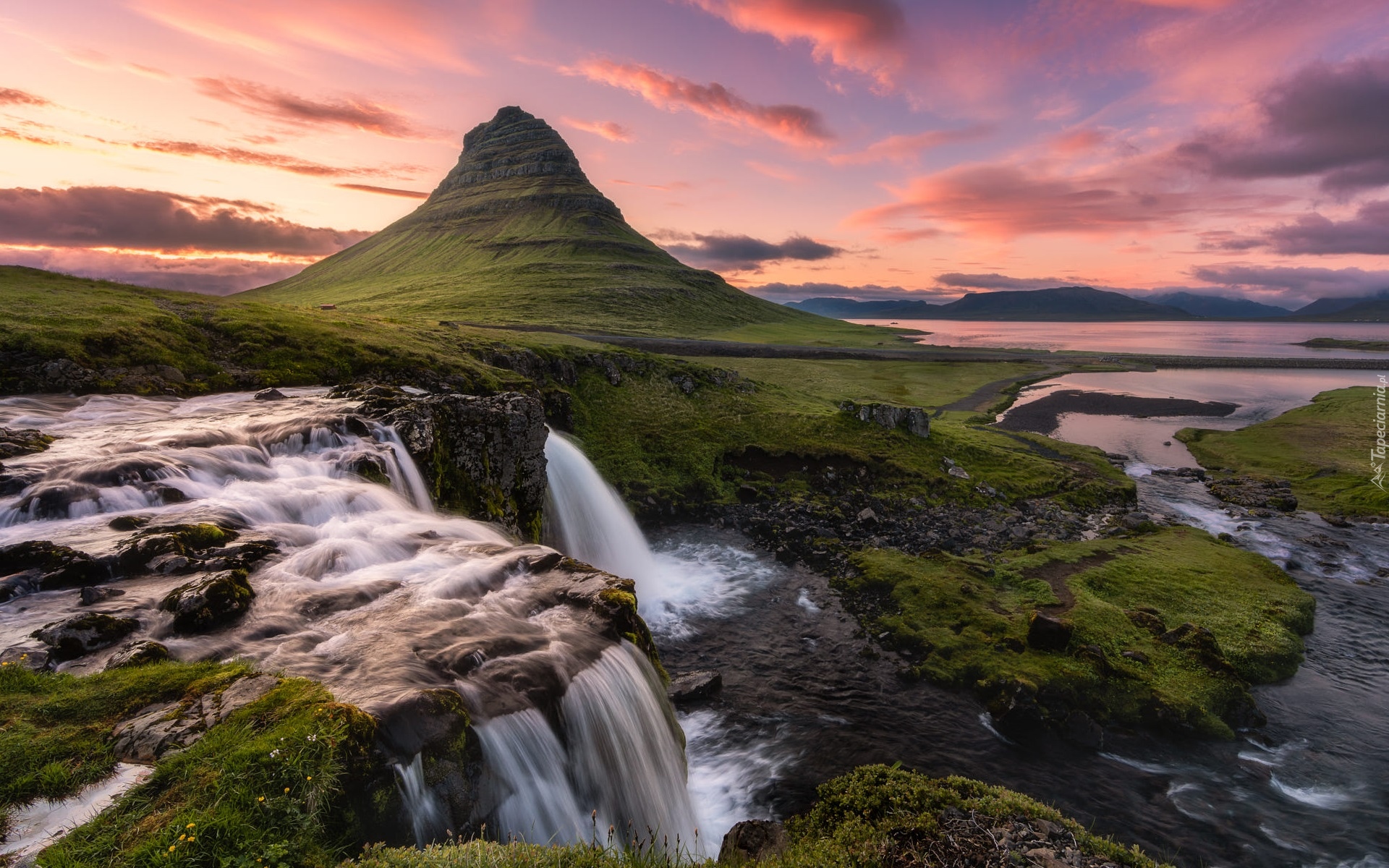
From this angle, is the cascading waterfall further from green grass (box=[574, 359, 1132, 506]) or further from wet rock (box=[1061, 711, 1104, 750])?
wet rock (box=[1061, 711, 1104, 750])

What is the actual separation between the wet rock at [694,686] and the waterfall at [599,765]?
4.96 metres

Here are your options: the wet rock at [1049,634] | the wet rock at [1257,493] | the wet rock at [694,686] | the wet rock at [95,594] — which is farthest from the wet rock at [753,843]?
the wet rock at [1257,493]

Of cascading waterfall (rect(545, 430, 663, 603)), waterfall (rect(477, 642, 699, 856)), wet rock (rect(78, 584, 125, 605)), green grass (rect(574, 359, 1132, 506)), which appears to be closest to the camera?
waterfall (rect(477, 642, 699, 856))

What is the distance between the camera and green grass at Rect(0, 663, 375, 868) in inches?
237

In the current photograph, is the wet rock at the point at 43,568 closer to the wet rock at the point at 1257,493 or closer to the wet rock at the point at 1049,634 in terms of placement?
the wet rock at the point at 1049,634

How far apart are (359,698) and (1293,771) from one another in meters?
23.4

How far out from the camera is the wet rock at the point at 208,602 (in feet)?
34.3

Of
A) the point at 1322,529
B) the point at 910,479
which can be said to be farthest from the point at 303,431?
the point at 1322,529

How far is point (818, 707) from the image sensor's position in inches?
722

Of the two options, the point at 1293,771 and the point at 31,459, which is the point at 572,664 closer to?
the point at 31,459

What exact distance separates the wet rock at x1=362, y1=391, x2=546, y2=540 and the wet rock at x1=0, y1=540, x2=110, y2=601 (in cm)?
922

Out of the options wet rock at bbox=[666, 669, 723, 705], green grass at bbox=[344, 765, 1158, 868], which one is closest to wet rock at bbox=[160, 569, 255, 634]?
green grass at bbox=[344, 765, 1158, 868]

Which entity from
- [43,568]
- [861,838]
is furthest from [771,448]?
[43,568]

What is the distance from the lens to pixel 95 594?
11000 millimetres
